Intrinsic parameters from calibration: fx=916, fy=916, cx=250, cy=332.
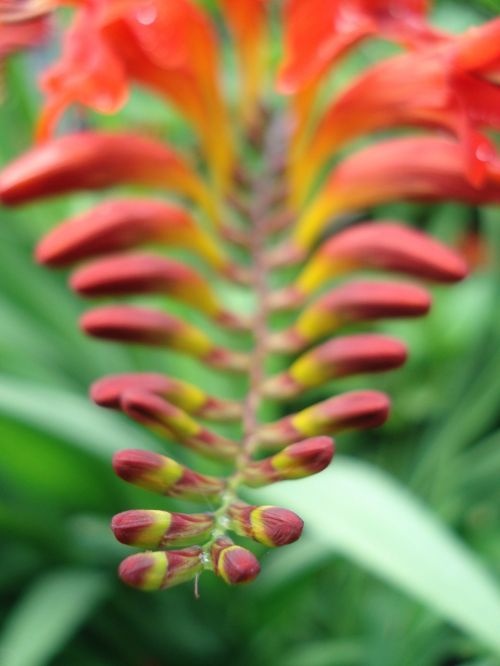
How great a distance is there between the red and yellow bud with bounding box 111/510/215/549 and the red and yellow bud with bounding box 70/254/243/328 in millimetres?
316

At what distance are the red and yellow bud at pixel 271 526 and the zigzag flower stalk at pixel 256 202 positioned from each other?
0.10 ft

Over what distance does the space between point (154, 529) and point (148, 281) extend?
351 millimetres

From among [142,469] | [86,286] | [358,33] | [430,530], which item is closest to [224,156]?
[358,33]

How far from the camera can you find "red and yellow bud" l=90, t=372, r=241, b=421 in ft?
1.63

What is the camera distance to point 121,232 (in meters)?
0.71

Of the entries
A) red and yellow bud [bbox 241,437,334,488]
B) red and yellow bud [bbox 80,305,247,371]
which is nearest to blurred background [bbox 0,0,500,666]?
red and yellow bud [bbox 80,305,247,371]

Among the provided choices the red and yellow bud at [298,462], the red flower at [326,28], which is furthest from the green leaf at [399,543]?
the red flower at [326,28]

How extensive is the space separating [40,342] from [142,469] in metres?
0.59

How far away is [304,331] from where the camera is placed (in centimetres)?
68

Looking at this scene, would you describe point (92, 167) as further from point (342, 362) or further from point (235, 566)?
point (235, 566)

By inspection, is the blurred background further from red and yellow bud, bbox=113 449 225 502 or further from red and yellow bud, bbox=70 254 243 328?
red and yellow bud, bbox=113 449 225 502

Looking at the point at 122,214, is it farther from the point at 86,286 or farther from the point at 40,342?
the point at 40,342

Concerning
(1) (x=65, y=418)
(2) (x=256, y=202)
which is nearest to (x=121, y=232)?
(1) (x=65, y=418)

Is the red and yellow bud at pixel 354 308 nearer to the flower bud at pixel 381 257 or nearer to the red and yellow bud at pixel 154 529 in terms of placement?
the flower bud at pixel 381 257
